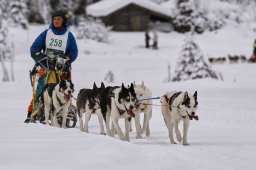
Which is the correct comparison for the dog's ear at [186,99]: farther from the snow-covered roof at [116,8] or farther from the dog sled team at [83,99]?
the snow-covered roof at [116,8]

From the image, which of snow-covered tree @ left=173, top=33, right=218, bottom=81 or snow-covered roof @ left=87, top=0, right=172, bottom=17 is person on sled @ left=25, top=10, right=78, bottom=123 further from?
snow-covered roof @ left=87, top=0, right=172, bottom=17

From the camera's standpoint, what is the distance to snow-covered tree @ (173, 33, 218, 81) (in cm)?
2197

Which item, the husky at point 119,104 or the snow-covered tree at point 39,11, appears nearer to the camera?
the husky at point 119,104

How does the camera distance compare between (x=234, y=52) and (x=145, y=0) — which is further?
(x=145, y=0)

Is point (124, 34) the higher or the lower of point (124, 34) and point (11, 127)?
the higher

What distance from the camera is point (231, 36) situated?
139 feet

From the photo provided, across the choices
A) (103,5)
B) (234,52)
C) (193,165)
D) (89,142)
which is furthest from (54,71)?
(103,5)

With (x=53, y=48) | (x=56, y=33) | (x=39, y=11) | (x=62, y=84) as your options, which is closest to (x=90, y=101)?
(x=62, y=84)

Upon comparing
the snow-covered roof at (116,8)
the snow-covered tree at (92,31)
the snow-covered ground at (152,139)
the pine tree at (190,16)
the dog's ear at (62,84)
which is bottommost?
the snow-covered ground at (152,139)

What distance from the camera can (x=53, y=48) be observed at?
9.29 meters

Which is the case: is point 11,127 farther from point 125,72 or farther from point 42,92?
point 125,72

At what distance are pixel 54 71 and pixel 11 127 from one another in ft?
7.12

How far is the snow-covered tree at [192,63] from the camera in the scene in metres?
22.0

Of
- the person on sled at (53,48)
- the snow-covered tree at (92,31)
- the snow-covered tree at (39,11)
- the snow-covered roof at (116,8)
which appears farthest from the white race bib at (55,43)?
the snow-covered tree at (39,11)
